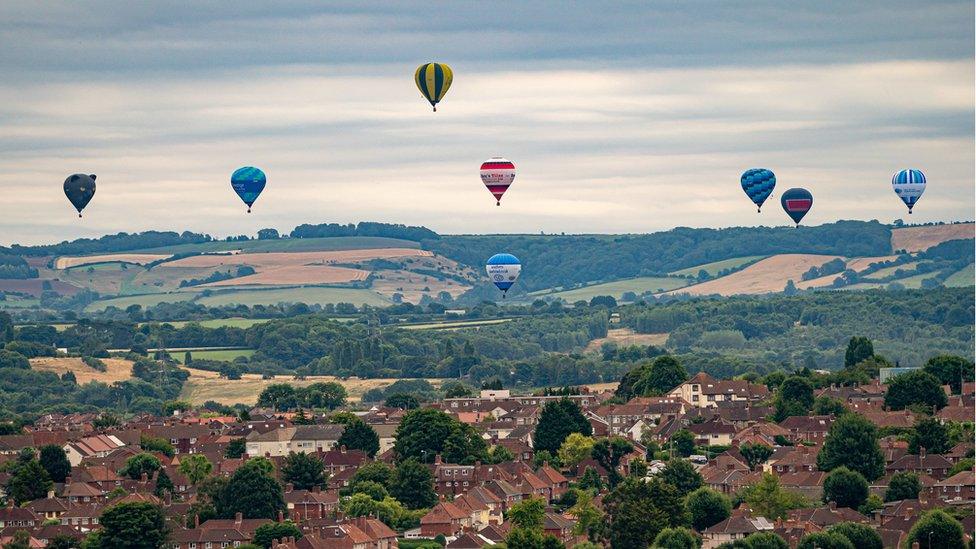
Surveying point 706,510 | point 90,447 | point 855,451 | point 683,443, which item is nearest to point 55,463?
point 90,447

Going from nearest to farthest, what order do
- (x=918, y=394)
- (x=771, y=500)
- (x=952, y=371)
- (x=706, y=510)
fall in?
1. (x=706, y=510)
2. (x=771, y=500)
3. (x=918, y=394)
4. (x=952, y=371)

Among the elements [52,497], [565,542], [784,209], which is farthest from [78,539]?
[784,209]

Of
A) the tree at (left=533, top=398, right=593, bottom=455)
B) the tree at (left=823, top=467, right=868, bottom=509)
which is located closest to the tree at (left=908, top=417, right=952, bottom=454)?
the tree at (left=823, top=467, right=868, bottom=509)

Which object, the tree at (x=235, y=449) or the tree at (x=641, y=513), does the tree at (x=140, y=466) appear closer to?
the tree at (x=235, y=449)

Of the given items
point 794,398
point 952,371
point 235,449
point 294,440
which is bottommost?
point 235,449

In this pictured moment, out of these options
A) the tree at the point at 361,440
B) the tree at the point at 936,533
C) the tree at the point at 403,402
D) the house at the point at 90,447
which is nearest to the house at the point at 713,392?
the tree at the point at 403,402

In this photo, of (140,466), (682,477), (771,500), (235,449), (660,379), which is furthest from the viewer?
(660,379)

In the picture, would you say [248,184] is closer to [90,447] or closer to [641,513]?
[90,447]
